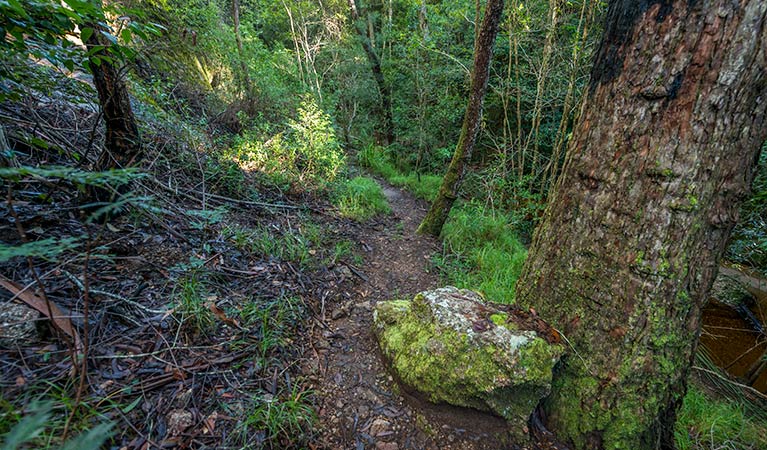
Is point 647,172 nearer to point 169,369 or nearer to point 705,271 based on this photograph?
point 705,271

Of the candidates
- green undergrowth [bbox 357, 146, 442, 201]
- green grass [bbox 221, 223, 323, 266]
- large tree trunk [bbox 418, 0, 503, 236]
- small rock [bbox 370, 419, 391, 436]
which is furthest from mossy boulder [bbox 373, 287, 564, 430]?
green undergrowth [bbox 357, 146, 442, 201]

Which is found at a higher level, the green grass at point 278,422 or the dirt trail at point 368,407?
the green grass at point 278,422

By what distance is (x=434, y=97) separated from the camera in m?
8.34

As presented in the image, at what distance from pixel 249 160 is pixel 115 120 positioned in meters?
2.18

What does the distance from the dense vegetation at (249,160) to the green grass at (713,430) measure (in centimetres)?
2

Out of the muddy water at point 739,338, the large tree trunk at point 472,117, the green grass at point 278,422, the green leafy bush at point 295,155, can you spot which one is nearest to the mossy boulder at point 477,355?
the green grass at point 278,422

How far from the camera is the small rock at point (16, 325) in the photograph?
1.36 m

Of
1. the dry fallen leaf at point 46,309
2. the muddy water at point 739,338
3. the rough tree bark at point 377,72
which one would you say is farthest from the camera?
the rough tree bark at point 377,72

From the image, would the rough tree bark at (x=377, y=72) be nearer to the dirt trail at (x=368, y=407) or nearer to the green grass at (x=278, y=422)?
the dirt trail at (x=368, y=407)

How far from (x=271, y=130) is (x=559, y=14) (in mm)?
5962

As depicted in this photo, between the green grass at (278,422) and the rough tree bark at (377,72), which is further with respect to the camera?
the rough tree bark at (377,72)

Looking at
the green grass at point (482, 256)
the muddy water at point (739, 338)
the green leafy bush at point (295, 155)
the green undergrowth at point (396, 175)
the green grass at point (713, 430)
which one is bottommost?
the muddy water at point (739, 338)

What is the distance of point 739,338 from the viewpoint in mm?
4598

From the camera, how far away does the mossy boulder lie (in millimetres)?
1562
